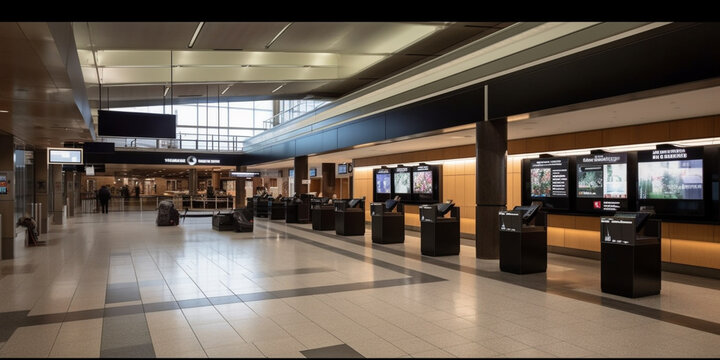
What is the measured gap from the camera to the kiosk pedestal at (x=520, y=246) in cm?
762

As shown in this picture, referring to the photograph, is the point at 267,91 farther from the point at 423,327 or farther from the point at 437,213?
the point at 423,327

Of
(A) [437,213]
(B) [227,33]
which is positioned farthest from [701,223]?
(B) [227,33]

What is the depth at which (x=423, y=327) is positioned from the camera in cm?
473

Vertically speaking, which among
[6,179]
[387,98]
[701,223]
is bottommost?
[701,223]

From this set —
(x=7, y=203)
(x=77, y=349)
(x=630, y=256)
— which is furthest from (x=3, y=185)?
(x=630, y=256)

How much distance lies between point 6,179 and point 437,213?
354 inches

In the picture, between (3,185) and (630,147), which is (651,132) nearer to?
(630,147)

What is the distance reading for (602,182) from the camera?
9.50 metres

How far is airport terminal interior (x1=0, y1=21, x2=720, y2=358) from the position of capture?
181 inches

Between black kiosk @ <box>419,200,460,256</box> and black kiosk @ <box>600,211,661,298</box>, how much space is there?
3627 millimetres

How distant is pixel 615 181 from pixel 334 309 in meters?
6.71

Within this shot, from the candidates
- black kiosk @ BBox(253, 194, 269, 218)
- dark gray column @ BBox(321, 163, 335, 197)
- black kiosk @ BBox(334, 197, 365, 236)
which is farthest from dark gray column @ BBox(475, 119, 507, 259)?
dark gray column @ BBox(321, 163, 335, 197)

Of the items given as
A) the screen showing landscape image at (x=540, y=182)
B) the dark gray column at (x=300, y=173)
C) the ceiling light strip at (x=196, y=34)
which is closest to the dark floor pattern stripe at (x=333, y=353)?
the ceiling light strip at (x=196, y=34)

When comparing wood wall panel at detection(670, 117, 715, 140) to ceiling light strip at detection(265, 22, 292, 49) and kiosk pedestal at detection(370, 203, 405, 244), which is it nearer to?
kiosk pedestal at detection(370, 203, 405, 244)
